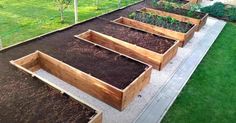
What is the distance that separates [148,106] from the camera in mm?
5172

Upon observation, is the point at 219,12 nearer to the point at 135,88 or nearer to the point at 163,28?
the point at 163,28

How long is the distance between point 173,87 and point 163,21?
3.77 metres

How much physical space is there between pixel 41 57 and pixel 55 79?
69cm

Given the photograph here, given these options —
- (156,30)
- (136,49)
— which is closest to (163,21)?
(156,30)

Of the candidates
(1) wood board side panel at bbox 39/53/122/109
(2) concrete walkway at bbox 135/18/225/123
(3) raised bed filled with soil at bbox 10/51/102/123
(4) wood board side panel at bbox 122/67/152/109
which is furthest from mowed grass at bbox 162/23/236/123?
(3) raised bed filled with soil at bbox 10/51/102/123

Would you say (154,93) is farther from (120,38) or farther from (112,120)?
(120,38)

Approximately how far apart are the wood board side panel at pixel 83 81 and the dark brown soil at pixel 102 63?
251 millimetres

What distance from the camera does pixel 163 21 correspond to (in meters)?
8.98

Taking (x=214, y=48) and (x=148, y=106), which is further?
(x=214, y=48)

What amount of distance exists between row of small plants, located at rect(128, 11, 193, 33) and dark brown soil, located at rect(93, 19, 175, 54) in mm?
1257

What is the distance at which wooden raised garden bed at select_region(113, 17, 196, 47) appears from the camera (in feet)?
26.6

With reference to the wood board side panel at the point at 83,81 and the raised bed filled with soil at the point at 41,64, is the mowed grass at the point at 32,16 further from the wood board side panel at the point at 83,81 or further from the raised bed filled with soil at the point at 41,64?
the wood board side panel at the point at 83,81

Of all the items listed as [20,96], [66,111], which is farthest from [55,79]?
[66,111]

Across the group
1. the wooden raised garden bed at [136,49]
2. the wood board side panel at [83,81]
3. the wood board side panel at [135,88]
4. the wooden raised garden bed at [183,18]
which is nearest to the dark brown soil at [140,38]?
the wooden raised garden bed at [136,49]
